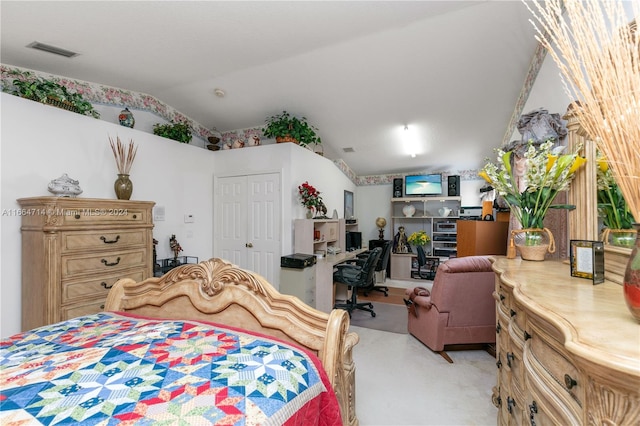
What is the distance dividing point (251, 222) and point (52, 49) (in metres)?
2.72

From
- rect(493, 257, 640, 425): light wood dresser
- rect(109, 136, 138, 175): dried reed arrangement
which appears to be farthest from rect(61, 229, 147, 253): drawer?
rect(493, 257, 640, 425): light wood dresser

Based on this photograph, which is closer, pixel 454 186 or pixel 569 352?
pixel 569 352

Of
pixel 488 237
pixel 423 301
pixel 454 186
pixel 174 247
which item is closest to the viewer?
pixel 423 301

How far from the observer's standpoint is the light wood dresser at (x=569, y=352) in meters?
0.53

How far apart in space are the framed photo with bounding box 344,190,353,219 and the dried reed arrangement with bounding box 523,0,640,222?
5.39 metres

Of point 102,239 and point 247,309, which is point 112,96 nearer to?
point 102,239

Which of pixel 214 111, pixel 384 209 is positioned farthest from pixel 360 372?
pixel 384 209

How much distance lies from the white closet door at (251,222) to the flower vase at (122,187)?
1494 millimetres

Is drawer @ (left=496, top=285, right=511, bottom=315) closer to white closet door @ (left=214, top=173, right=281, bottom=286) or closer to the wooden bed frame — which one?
the wooden bed frame

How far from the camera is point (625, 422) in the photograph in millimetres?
536

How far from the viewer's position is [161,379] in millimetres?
885

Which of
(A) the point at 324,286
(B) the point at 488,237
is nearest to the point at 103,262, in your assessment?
(A) the point at 324,286

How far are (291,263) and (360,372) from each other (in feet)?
4.83

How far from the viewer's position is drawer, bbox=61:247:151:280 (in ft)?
7.79
